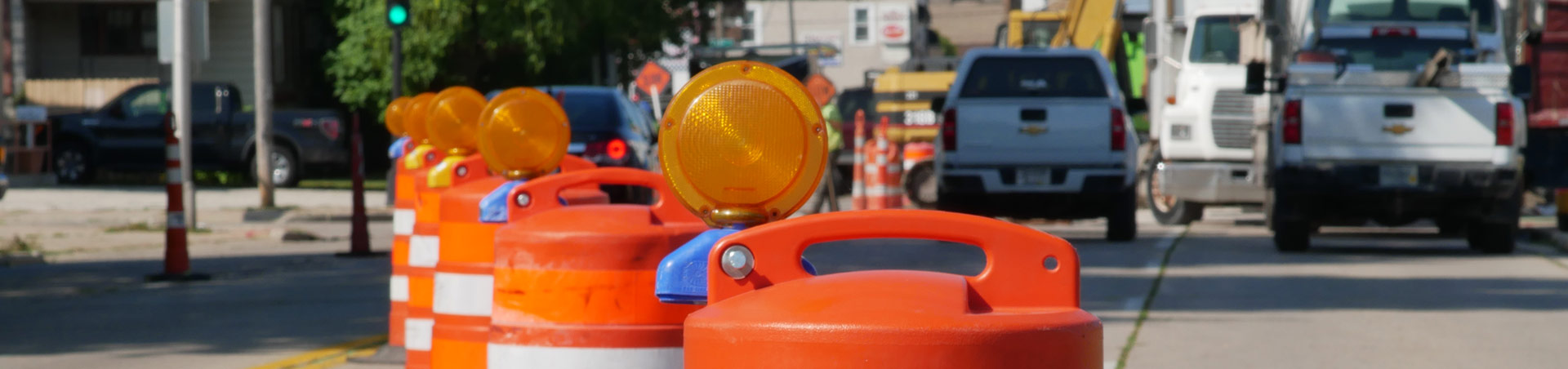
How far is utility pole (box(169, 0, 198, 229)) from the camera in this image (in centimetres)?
1683

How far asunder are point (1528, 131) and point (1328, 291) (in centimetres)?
935

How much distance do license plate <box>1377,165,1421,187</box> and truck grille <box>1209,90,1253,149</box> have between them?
13.3 feet

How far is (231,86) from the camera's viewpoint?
2736cm

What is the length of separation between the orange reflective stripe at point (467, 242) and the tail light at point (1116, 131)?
10012 millimetres

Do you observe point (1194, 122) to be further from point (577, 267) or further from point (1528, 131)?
point (577, 267)

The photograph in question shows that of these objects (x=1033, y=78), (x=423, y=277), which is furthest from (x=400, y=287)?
(x=1033, y=78)

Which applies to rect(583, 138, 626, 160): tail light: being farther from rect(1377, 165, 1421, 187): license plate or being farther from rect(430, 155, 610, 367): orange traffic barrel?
rect(430, 155, 610, 367): orange traffic barrel

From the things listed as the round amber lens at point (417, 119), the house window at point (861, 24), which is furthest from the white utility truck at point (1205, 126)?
the house window at point (861, 24)

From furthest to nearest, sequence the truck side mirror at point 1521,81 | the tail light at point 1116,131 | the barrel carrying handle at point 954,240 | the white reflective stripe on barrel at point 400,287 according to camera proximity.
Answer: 1. the truck side mirror at point 1521,81
2. the tail light at point 1116,131
3. the white reflective stripe on barrel at point 400,287
4. the barrel carrying handle at point 954,240

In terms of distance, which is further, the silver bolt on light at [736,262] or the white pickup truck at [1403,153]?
the white pickup truck at [1403,153]

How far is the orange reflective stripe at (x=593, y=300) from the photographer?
11.6 ft

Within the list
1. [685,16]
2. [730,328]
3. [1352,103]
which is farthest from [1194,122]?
[685,16]

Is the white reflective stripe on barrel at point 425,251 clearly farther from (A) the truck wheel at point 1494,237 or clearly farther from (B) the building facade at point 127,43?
(B) the building facade at point 127,43

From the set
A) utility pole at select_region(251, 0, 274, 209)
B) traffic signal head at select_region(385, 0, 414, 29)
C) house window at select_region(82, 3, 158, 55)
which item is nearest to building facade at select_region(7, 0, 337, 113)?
house window at select_region(82, 3, 158, 55)
